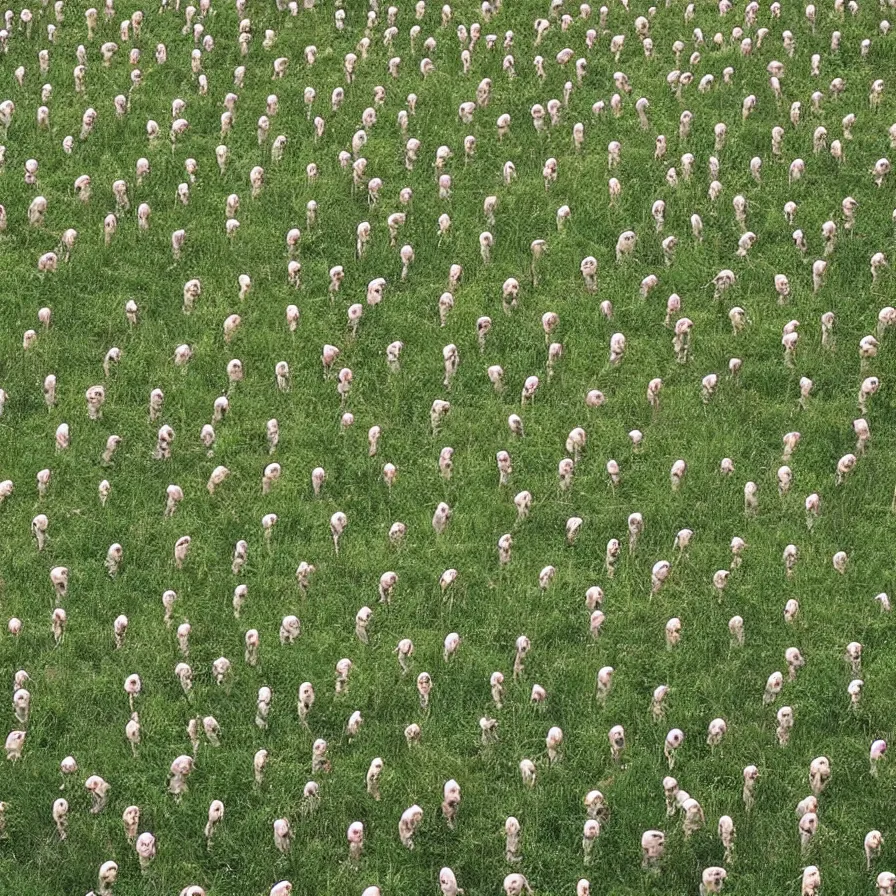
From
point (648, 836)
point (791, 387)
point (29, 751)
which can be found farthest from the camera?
point (791, 387)

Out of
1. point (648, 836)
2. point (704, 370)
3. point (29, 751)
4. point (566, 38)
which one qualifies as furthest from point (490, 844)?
point (566, 38)

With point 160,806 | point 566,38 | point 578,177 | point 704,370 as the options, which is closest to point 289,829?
point 160,806

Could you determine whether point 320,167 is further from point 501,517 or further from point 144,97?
point 501,517

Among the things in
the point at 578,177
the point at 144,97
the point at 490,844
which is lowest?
the point at 490,844

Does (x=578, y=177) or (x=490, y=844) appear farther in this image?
(x=578, y=177)

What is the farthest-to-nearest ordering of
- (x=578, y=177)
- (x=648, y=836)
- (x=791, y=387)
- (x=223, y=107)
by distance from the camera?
(x=223, y=107)
(x=578, y=177)
(x=791, y=387)
(x=648, y=836)

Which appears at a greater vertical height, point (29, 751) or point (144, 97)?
point (144, 97)
